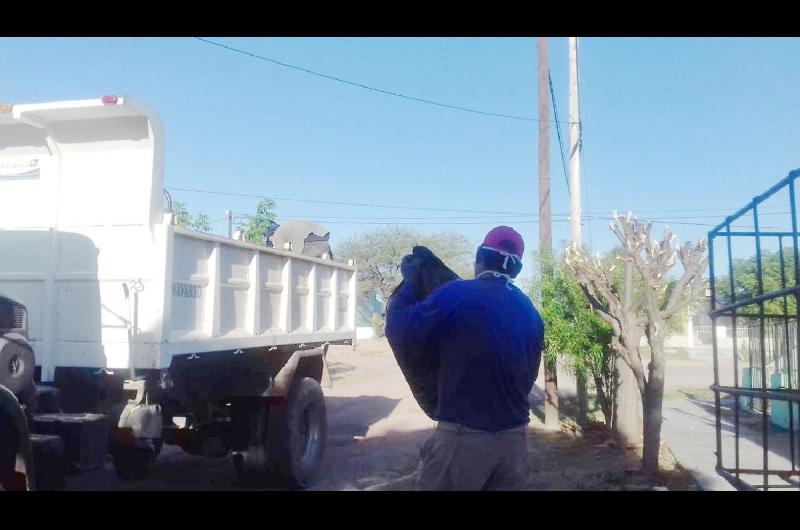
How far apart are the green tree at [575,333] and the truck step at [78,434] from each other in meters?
6.99

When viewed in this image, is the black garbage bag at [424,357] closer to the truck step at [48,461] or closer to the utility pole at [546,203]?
the truck step at [48,461]

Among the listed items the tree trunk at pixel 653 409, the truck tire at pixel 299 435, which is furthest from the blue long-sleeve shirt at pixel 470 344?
the tree trunk at pixel 653 409

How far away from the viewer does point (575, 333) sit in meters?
10.6

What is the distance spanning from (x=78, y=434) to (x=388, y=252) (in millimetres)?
36205

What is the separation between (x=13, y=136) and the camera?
5785 millimetres

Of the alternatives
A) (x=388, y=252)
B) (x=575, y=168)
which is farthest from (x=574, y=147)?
(x=388, y=252)

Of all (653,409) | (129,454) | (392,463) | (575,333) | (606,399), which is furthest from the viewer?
(606,399)

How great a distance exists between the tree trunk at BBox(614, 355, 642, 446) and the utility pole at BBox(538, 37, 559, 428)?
5.64 ft

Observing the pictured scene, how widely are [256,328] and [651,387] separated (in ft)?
13.5

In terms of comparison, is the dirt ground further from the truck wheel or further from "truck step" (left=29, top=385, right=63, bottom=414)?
"truck step" (left=29, top=385, right=63, bottom=414)

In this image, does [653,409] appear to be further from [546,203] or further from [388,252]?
[388,252]

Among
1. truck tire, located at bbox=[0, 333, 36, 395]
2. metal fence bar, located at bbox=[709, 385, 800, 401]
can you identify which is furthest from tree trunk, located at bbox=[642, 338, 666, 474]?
truck tire, located at bbox=[0, 333, 36, 395]

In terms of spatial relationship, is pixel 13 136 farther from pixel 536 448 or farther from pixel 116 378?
pixel 536 448

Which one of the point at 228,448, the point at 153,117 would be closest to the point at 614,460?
the point at 228,448
